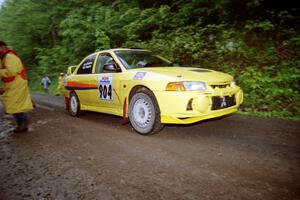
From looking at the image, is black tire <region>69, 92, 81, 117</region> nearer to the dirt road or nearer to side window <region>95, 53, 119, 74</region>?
side window <region>95, 53, 119, 74</region>

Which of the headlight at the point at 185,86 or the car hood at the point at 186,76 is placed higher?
the car hood at the point at 186,76

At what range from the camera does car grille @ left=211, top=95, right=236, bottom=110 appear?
13.1 feet

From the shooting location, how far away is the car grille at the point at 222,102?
400 cm

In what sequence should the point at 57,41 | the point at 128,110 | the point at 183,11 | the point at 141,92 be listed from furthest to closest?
1. the point at 57,41
2. the point at 183,11
3. the point at 128,110
4. the point at 141,92

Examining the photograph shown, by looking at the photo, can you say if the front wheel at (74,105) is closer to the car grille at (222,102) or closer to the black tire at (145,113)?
the black tire at (145,113)

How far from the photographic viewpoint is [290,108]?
18.1ft

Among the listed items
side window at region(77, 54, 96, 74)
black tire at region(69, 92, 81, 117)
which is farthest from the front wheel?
side window at region(77, 54, 96, 74)

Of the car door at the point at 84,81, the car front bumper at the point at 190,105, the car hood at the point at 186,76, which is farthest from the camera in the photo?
the car door at the point at 84,81

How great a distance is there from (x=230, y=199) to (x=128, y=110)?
2785mm

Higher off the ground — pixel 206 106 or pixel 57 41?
pixel 57 41

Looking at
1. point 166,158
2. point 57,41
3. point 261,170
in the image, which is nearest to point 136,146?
point 166,158

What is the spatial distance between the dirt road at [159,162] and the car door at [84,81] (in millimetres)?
1201

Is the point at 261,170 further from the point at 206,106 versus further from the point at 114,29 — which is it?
the point at 114,29

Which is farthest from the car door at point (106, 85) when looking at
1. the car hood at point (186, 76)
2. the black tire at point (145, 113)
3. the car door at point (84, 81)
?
the car hood at point (186, 76)
